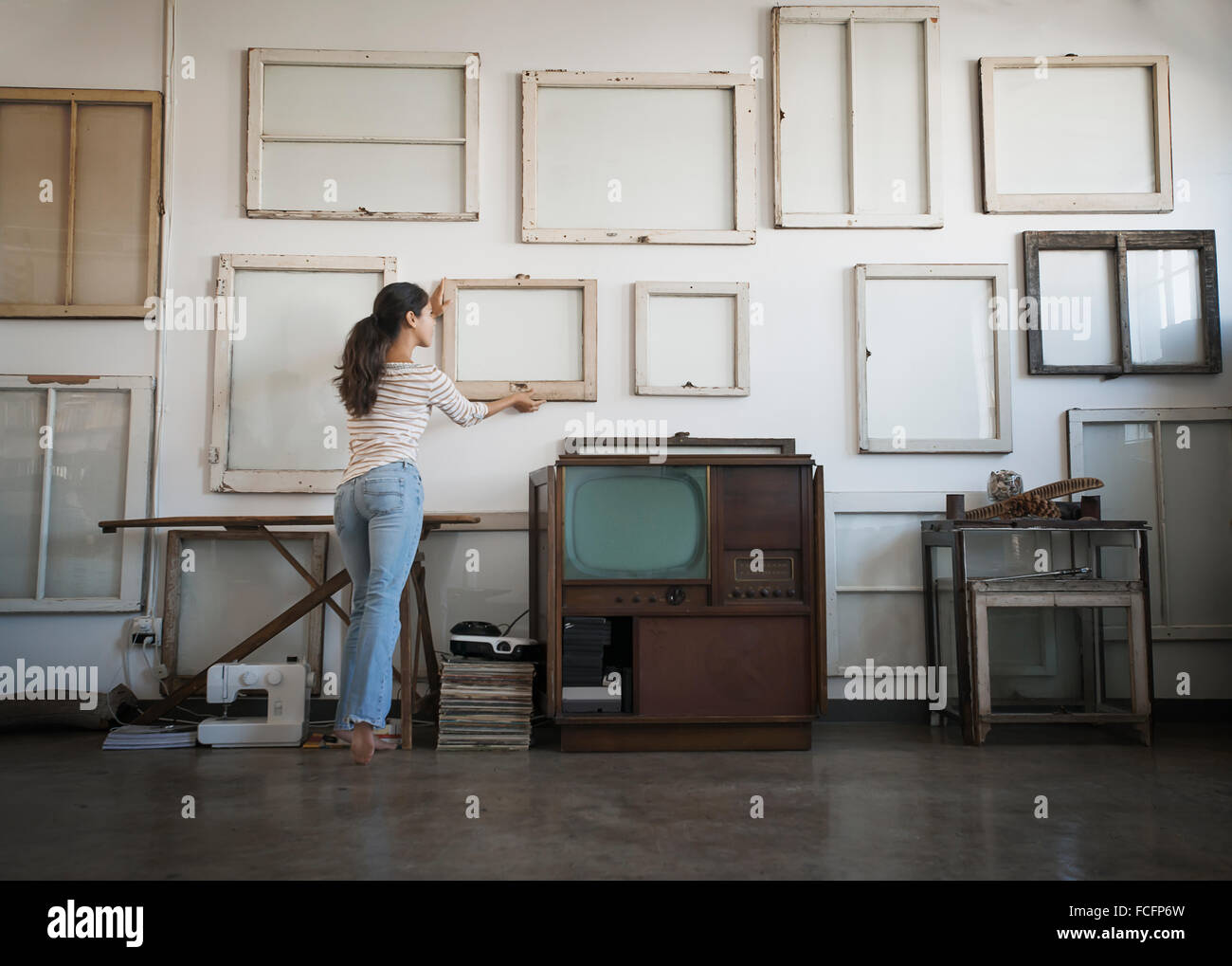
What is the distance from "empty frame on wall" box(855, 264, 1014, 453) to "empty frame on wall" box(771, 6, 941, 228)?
291 millimetres

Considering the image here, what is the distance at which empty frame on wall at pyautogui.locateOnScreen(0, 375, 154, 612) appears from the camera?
4.11m

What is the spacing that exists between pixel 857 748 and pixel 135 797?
8.31ft

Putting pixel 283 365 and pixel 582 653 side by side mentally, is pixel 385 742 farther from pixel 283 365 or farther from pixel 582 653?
pixel 283 365

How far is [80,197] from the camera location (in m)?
4.23

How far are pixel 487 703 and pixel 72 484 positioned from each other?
2163mm

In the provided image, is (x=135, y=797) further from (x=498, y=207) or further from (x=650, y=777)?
(x=498, y=207)

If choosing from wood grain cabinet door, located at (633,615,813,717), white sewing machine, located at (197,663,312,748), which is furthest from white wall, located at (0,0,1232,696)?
wood grain cabinet door, located at (633,615,813,717)

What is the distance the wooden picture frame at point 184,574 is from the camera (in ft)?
13.4

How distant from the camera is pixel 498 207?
426cm

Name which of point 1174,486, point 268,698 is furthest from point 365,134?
point 1174,486

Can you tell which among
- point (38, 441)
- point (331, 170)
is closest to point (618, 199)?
point (331, 170)

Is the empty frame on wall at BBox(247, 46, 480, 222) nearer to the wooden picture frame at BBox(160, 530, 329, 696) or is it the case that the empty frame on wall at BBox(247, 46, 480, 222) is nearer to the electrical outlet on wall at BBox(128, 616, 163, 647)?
the wooden picture frame at BBox(160, 530, 329, 696)

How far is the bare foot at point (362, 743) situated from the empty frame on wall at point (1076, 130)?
359cm
